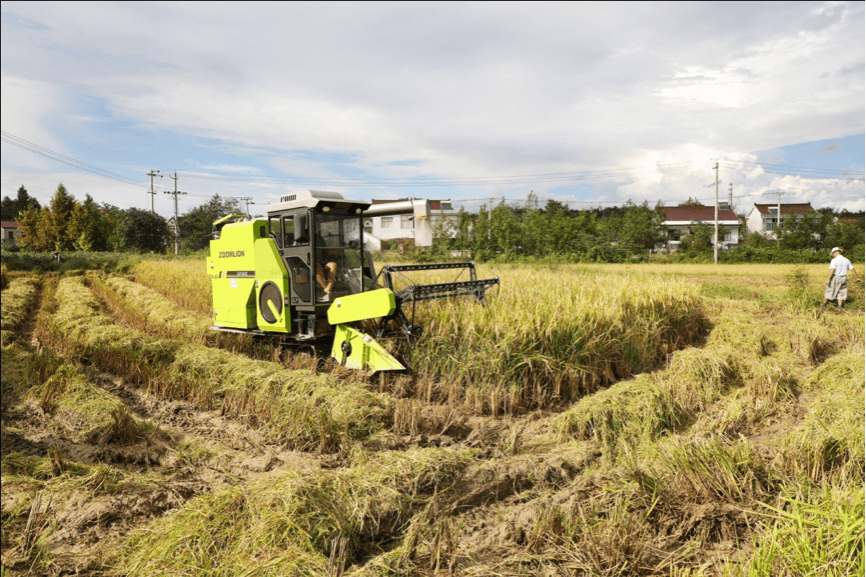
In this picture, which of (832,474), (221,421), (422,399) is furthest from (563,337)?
(221,421)

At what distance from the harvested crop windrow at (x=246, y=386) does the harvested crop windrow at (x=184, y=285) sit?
3146mm

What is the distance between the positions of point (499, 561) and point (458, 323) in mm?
3995

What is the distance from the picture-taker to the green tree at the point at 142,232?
128 ft

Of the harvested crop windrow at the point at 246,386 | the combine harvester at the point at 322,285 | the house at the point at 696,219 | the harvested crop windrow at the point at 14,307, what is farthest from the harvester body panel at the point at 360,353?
the house at the point at 696,219

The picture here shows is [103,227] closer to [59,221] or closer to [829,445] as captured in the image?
[59,221]

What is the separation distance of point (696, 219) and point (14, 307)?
167 ft

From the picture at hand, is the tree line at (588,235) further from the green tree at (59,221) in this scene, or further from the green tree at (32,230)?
the green tree at (32,230)

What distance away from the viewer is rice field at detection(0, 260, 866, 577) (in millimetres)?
3150

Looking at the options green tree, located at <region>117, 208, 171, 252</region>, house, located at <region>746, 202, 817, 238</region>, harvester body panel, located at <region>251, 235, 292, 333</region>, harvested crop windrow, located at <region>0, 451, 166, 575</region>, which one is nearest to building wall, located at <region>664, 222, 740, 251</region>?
house, located at <region>746, 202, 817, 238</region>

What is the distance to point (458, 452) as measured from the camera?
459 centimetres

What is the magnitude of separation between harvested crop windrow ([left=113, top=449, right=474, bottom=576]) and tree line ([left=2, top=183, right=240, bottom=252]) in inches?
1137

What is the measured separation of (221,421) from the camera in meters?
5.70

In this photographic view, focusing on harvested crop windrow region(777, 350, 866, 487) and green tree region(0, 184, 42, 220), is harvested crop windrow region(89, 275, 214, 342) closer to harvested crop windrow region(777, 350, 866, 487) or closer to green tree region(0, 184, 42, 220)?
harvested crop windrow region(777, 350, 866, 487)

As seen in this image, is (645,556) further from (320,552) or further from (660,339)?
(660,339)
